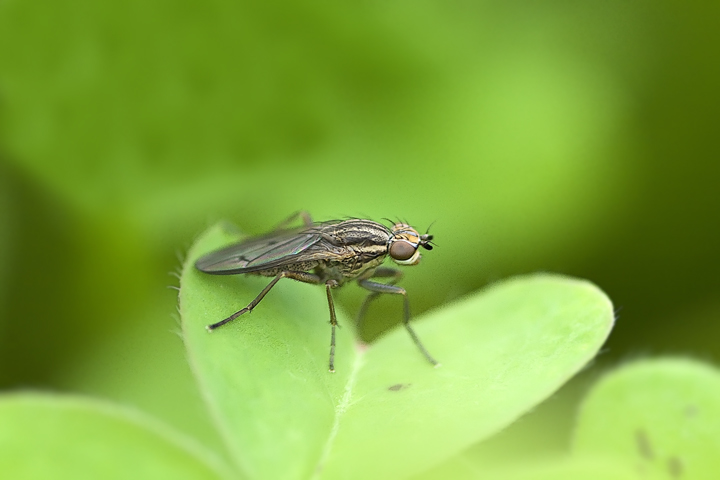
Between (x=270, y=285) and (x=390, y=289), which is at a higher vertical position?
(x=270, y=285)

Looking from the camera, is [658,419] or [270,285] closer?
[658,419]

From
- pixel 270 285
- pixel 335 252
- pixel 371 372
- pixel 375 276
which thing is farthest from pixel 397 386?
pixel 375 276

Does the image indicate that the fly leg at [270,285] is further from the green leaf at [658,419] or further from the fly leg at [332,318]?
the green leaf at [658,419]

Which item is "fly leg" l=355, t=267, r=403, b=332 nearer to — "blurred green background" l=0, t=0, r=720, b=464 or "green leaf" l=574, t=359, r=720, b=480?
"blurred green background" l=0, t=0, r=720, b=464

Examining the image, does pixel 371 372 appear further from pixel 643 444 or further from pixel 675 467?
pixel 675 467

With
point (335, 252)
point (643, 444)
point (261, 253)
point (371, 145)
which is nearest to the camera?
point (643, 444)

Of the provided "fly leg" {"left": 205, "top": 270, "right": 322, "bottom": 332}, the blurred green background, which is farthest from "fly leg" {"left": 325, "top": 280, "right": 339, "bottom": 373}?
the blurred green background
